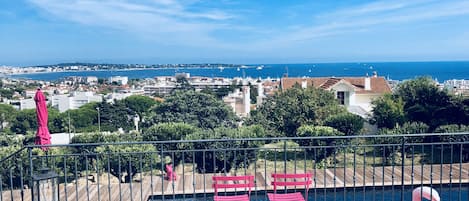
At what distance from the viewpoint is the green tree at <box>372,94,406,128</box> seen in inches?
814

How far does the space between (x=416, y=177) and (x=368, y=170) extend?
→ 1272mm

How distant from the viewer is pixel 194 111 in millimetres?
25031

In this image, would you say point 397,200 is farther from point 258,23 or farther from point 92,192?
point 258,23

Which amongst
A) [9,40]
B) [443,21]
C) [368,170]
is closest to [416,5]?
[443,21]

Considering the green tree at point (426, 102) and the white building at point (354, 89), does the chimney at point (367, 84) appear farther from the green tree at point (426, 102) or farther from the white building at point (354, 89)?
the green tree at point (426, 102)

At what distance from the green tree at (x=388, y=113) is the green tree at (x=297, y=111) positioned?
6.06 ft

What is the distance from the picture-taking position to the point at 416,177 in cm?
857

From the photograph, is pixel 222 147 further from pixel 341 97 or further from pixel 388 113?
pixel 341 97

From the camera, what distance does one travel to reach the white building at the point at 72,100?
48237 mm

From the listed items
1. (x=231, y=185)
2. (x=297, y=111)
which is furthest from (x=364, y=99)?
(x=231, y=185)

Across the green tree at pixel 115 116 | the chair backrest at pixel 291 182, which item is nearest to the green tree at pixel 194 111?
the green tree at pixel 115 116

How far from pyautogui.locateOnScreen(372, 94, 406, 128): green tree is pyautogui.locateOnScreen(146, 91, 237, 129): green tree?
28.6ft

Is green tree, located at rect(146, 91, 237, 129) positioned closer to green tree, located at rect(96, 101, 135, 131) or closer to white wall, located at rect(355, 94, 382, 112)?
white wall, located at rect(355, 94, 382, 112)

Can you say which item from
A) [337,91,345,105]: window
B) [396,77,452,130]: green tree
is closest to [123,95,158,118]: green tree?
[337,91,345,105]: window
